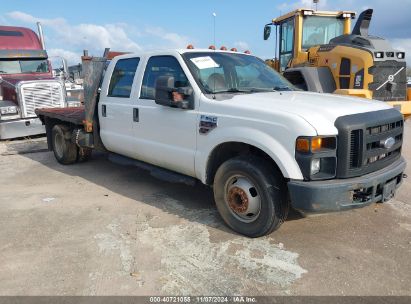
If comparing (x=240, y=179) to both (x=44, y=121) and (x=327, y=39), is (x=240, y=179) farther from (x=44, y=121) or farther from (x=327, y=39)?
(x=327, y=39)

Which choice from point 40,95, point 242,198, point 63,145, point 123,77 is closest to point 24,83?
point 40,95

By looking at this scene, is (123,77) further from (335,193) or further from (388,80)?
(388,80)

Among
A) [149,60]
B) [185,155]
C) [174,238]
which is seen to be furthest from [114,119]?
Answer: [174,238]

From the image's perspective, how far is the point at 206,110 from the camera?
403 cm

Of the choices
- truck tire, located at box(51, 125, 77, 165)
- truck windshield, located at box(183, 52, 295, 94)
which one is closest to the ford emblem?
truck windshield, located at box(183, 52, 295, 94)

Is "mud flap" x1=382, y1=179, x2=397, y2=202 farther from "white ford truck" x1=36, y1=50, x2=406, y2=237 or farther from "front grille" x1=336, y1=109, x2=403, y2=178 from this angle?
"front grille" x1=336, y1=109, x2=403, y2=178

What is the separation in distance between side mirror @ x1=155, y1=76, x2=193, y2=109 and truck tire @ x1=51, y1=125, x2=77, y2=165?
10.8 ft

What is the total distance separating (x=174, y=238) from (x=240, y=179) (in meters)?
0.92

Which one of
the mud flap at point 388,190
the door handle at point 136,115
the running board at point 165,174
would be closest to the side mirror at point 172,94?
the door handle at point 136,115

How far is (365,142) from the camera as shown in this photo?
11.2 ft

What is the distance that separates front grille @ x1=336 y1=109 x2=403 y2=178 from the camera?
3.30m

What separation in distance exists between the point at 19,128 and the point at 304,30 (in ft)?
25.0

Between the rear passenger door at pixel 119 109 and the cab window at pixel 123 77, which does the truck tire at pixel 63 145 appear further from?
the cab window at pixel 123 77

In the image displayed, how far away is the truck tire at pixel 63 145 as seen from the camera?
6.88 metres
